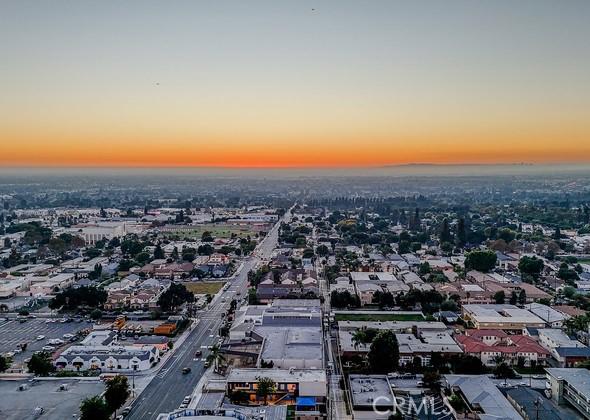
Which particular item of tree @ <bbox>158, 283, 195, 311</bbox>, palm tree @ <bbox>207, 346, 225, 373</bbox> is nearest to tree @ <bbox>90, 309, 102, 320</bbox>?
tree @ <bbox>158, 283, 195, 311</bbox>

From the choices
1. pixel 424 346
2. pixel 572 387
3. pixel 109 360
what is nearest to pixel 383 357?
pixel 424 346

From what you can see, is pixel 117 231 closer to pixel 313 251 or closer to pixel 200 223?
pixel 200 223

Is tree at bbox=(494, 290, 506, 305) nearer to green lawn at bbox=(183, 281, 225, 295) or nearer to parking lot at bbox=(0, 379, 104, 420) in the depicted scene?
green lawn at bbox=(183, 281, 225, 295)

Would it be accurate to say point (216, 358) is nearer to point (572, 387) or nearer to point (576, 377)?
point (572, 387)

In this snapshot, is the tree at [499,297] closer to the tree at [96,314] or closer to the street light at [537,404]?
the street light at [537,404]

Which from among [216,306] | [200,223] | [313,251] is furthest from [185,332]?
[200,223]

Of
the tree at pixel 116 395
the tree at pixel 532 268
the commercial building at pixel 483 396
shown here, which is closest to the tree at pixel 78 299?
the tree at pixel 116 395
